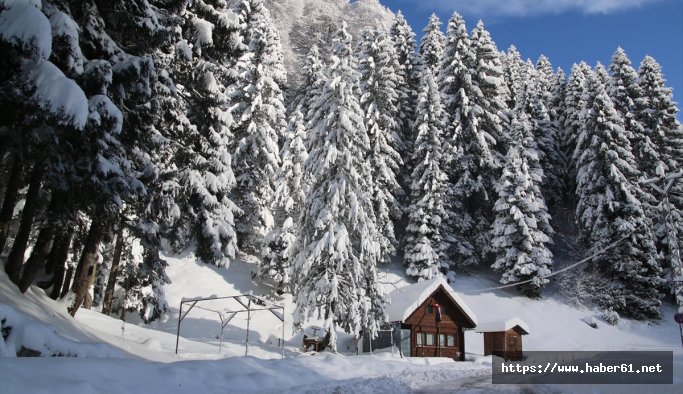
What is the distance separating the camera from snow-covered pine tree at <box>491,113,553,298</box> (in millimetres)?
34312

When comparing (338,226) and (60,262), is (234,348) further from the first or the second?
(60,262)

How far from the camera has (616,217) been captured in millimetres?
35375

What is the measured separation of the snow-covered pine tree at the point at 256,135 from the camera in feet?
105

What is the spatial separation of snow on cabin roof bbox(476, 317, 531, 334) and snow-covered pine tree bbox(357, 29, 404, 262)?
26.7ft

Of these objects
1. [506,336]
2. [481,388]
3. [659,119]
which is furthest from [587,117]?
Result: [481,388]

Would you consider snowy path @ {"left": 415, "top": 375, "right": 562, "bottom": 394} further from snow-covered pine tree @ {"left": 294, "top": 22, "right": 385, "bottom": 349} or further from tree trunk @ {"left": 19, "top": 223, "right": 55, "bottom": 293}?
tree trunk @ {"left": 19, "top": 223, "right": 55, "bottom": 293}

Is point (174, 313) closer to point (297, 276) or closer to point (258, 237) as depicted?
point (258, 237)

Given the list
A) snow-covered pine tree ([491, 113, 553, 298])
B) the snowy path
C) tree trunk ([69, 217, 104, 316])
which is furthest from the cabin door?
tree trunk ([69, 217, 104, 316])

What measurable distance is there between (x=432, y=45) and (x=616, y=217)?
24.8 meters

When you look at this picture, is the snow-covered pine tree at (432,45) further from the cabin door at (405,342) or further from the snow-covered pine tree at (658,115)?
the cabin door at (405,342)

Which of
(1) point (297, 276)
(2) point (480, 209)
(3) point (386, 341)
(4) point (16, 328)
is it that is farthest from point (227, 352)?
(2) point (480, 209)

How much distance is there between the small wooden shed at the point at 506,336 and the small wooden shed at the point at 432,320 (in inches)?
71.8

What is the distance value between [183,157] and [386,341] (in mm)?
17964

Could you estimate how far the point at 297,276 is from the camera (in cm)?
2289
